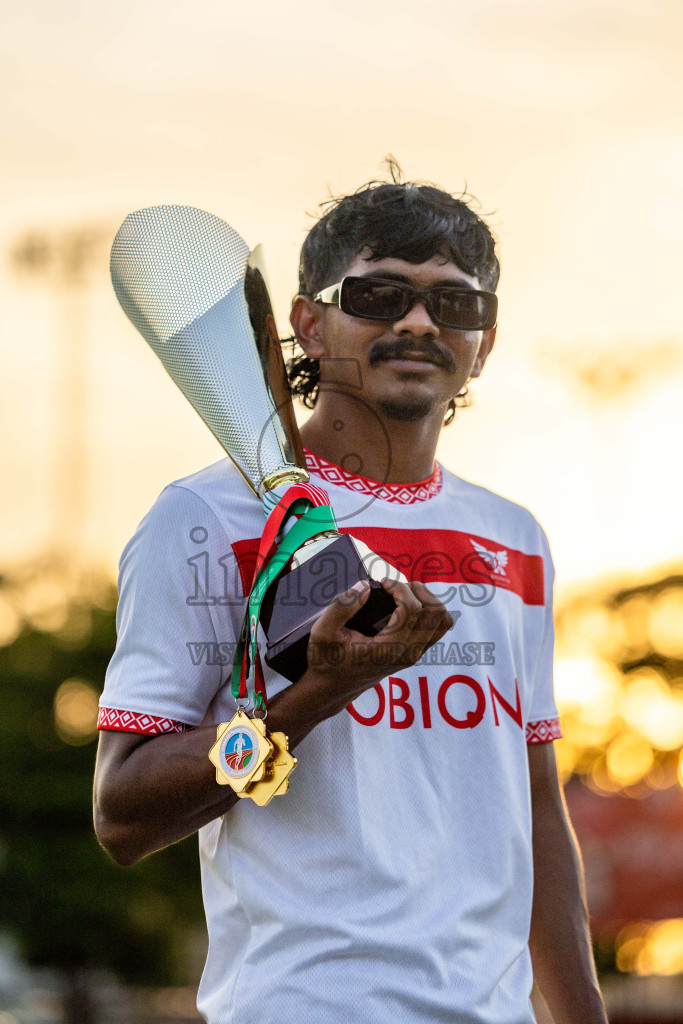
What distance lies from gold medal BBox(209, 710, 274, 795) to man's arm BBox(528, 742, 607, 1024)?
41.0 inches

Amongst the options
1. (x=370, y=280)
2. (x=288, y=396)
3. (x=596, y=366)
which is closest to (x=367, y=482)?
(x=288, y=396)

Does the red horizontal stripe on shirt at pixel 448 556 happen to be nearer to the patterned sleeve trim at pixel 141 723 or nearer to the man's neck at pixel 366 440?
the man's neck at pixel 366 440

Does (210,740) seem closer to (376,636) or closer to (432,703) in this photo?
(376,636)

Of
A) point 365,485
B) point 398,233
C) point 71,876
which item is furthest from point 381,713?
point 71,876

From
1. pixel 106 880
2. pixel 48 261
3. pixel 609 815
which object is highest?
pixel 48 261

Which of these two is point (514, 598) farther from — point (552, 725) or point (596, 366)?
point (596, 366)

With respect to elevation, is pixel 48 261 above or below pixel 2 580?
above

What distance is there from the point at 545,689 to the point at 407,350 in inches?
A: 35.2

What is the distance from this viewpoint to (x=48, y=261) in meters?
23.1

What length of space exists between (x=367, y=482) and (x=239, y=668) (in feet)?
2.04

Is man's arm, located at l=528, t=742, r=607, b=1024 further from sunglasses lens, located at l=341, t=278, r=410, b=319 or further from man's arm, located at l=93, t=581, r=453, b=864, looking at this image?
sunglasses lens, located at l=341, t=278, r=410, b=319

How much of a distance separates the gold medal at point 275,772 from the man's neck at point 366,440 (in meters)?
0.83

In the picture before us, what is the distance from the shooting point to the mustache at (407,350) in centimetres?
262

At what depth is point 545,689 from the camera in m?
2.95
